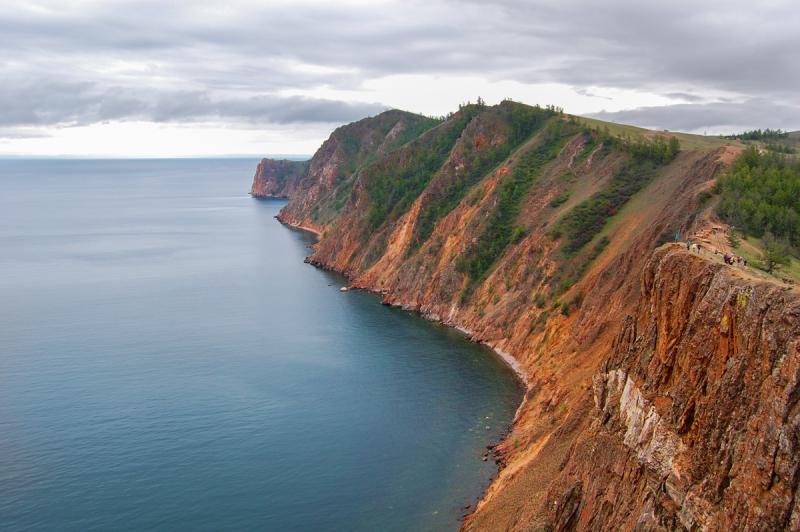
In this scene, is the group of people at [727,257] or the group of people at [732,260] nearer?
the group of people at [732,260]

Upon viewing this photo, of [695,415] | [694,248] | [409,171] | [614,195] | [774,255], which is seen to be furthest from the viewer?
[409,171]

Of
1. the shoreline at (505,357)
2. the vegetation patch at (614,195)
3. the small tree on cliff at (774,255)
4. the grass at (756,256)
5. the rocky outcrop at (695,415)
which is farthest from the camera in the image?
the vegetation patch at (614,195)

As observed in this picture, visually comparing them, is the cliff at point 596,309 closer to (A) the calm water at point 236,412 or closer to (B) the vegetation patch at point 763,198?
(B) the vegetation patch at point 763,198

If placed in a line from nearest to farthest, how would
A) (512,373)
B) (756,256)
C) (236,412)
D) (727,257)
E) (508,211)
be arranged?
1. (727,257)
2. (756,256)
3. (236,412)
4. (512,373)
5. (508,211)

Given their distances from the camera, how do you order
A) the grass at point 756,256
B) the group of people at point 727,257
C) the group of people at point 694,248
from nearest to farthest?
the group of people at point 727,257 → the group of people at point 694,248 → the grass at point 756,256

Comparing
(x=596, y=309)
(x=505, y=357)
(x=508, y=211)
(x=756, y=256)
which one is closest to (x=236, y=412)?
(x=505, y=357)

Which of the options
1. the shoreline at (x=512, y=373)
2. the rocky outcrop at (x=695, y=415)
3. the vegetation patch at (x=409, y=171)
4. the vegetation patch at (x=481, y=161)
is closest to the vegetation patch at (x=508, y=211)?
the shoreline at (x=512, y=373)

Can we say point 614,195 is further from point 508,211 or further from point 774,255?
point 774,255

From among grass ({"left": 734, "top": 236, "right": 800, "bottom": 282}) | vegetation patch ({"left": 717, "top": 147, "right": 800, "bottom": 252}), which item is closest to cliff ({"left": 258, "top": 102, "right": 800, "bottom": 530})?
vegetation patch ({"left": 717, "top": 147, "right": 800, "bottom": 252})
